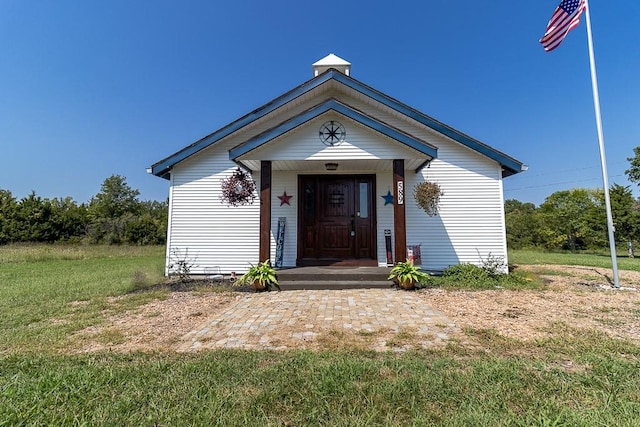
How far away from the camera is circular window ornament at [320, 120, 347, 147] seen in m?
7.07

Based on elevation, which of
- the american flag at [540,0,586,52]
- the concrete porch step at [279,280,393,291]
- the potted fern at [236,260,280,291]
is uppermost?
the american flag at [540,0,586,52]

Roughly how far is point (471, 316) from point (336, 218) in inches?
193

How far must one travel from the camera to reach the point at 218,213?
9.05m

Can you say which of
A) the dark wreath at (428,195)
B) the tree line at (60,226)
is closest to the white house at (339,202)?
the dark wreath at (428,195)

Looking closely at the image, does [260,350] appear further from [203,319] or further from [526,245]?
[526,245]

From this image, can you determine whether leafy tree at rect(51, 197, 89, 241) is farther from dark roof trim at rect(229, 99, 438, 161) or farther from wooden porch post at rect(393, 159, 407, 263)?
wooden porch post at rect(393, 159, 407, 263)

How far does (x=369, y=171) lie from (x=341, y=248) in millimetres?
2410

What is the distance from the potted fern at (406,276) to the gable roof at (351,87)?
437 centimetres

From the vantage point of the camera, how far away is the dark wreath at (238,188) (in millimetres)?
8508

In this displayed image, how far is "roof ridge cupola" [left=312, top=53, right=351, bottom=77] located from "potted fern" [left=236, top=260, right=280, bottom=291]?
794 cm

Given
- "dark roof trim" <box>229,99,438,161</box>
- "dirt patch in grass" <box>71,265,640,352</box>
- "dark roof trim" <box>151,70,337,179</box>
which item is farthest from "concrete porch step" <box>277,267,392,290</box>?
"dark roof trim" <box>151,70,337,179</box>

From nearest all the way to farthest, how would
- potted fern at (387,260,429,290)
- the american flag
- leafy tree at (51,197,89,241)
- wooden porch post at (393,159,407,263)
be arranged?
potted fern at (387,260,429,290), wooden porch post at (393,159,407,263), the american flag, leafy tree at (51,197,89,241)

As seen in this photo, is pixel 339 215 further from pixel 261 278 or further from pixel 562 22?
pixel 562 22

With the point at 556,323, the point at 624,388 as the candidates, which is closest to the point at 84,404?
the point at 624,388
